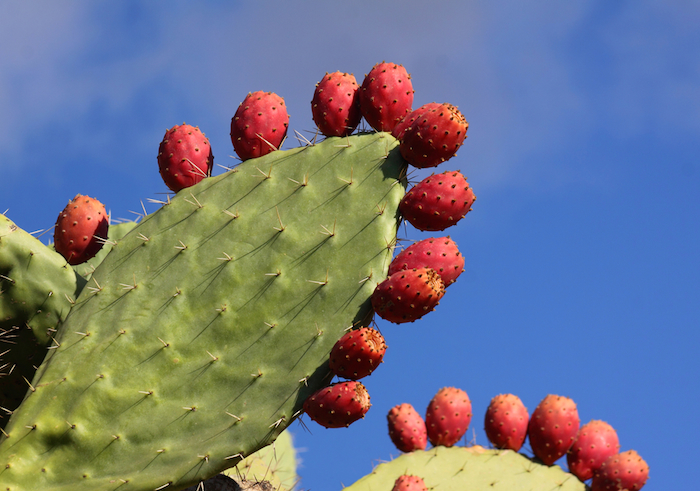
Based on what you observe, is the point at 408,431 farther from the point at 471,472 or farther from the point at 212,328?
the point at 212,328

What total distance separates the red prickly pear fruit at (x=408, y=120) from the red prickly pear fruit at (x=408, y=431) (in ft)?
5.26

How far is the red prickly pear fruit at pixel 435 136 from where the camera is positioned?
255 cm

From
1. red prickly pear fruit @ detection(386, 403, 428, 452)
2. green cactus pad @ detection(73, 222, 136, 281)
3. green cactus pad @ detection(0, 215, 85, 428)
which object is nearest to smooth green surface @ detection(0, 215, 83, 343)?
green cactus pad @ detection(0, 215, 85, 428)

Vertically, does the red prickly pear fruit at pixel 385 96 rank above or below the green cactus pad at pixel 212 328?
above

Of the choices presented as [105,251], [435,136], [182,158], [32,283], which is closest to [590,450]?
[435,136]

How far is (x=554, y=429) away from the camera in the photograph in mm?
3490

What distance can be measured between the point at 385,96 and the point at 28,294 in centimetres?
164

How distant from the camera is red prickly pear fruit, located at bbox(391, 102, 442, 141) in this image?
2686mm

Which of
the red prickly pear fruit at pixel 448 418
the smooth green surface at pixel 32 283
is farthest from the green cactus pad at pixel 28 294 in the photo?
the red prickly pear fruit at pixel 448 418

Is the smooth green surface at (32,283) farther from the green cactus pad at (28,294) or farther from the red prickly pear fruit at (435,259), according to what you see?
the red prickly pear fruit at (435,259)

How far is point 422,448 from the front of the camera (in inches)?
140

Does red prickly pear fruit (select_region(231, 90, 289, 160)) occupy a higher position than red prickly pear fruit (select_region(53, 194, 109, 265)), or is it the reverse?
red prickly pear fruit (select_region(231, 90, 289, 160))

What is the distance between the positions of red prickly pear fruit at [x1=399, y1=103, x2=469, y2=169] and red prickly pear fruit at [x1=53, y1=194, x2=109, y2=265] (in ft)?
4.35

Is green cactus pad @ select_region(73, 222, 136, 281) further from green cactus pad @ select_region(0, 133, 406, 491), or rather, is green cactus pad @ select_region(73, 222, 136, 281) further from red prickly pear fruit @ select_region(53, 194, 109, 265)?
green cactus pad @ select_region(0, 133, 406, 491)
